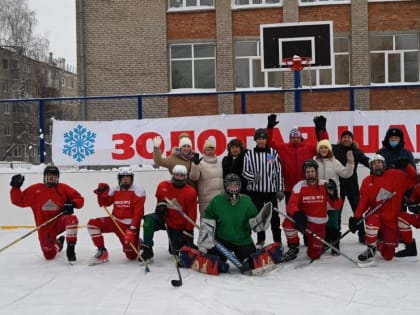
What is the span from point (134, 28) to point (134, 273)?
12.7m

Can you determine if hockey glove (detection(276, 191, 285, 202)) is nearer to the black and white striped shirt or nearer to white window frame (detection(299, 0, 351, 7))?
the black and white striped shirt

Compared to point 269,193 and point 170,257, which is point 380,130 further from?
point 170,257

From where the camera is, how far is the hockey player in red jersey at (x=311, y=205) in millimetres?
6164

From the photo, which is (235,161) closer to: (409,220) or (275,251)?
(275,251)

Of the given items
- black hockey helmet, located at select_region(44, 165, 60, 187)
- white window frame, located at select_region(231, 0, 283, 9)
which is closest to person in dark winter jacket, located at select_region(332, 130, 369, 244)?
black hockey helmet, located at select_region(44, 165, 60, 187)

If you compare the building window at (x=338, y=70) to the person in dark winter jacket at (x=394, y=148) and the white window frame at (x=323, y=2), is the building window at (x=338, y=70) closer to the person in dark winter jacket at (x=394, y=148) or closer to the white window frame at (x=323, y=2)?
the white window frame at (x=323, y=2)

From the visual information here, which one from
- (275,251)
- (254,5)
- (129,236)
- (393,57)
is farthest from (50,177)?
(393,57)

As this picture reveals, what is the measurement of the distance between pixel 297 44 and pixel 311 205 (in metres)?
5.08

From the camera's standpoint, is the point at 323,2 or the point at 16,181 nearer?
the point at 16,181

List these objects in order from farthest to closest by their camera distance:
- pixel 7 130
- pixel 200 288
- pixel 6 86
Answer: pixel 6 86
pixel 7 130
pixel 200 288

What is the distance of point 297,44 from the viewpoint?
34.2ft

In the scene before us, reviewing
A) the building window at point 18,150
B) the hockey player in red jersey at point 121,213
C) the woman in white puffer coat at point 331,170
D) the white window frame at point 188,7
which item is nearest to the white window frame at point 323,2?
the white window frame at point 188,7

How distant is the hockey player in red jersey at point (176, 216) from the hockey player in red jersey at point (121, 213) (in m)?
0.19

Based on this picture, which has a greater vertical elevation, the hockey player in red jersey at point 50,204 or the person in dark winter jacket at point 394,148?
the person in dark winter jacket at point 394,148
